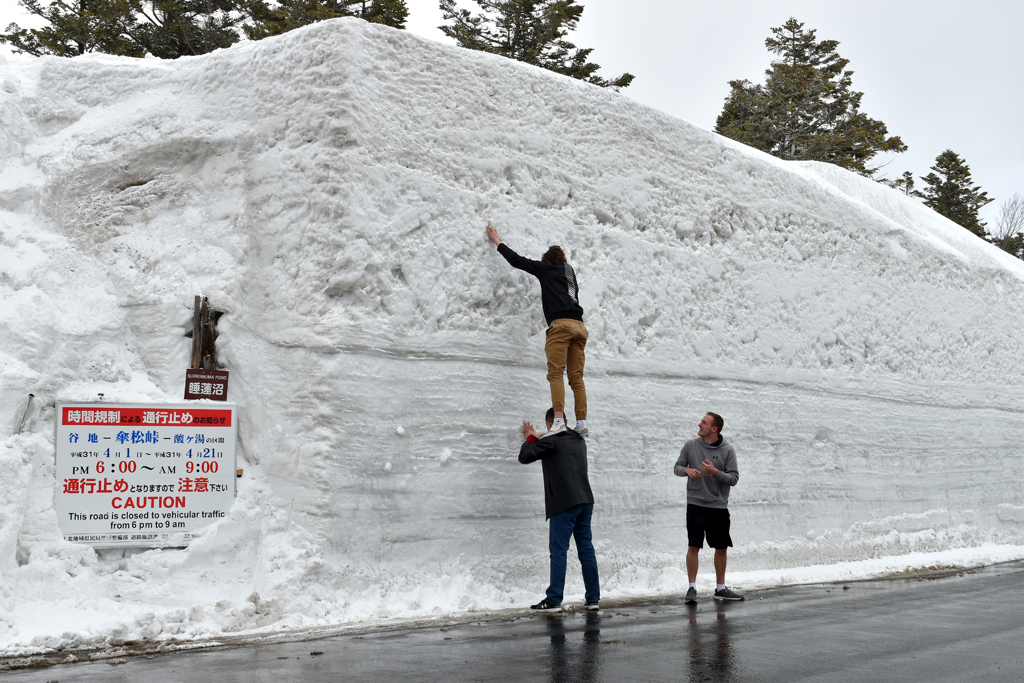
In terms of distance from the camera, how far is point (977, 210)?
41.2 meters

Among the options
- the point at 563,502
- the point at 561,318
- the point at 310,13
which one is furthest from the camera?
the point at 310,13

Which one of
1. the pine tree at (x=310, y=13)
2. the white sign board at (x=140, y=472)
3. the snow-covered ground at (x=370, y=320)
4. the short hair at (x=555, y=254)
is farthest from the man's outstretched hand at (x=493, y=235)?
the pine tree at (x=310, y=13)

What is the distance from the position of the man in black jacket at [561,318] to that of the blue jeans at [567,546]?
878mm

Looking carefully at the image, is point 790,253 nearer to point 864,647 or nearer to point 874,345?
point 874,345

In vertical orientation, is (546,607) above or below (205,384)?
below

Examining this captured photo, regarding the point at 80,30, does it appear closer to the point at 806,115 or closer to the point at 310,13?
the point at 310,13

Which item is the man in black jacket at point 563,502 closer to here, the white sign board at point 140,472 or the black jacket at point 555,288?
the black jacket at point 555,288

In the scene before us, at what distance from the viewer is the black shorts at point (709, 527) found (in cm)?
822

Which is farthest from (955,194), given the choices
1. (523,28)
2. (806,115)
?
(523,28)

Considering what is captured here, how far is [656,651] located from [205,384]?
3997mm

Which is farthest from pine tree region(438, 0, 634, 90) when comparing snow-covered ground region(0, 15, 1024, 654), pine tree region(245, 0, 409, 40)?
snow-covered ground region(0, 15, 1024, 654)

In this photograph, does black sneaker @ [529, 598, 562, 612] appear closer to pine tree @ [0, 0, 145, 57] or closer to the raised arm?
the raised arm

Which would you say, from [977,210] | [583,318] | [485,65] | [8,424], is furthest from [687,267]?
[977,210]

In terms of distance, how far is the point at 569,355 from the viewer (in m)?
8.24
